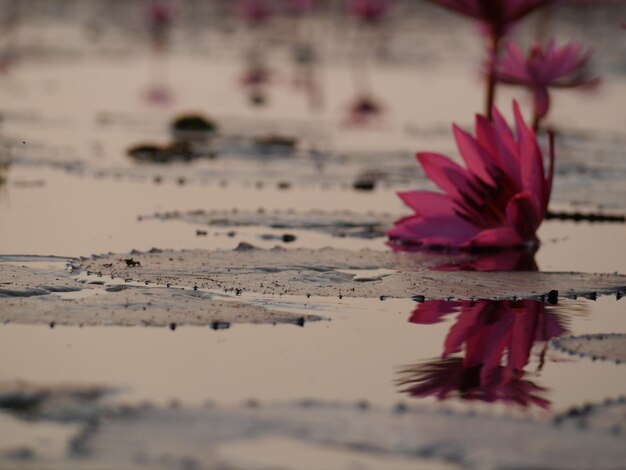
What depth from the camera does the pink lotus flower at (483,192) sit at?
382cm

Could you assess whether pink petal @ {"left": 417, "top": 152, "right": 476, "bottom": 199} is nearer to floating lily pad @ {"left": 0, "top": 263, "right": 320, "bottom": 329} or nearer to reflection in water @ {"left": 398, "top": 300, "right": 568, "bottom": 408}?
reflection in water @ {"left": 398, "top": 300, "right": 568, "bottom": 408}

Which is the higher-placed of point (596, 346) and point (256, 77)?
point (256, 77)

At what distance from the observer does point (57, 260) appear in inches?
142

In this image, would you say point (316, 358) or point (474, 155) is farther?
point (474, 155)

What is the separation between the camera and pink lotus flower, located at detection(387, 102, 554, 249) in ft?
12.5

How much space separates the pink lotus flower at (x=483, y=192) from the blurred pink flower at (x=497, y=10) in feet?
4.87

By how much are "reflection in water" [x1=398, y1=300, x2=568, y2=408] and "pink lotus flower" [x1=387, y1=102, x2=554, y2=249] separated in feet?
2.16

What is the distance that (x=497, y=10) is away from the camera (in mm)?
5328

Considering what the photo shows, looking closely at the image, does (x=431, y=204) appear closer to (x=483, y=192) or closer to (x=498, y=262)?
(x=483, y=192)

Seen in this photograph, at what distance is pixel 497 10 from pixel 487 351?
2.83 m

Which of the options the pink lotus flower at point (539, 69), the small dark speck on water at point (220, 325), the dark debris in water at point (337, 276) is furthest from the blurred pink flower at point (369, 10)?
the small dark speck on water at point (220, 325)

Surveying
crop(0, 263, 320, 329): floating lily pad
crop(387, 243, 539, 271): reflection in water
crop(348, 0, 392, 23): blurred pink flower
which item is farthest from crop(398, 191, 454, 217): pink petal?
crop(348, 0, 392, 23): blurred pink flower

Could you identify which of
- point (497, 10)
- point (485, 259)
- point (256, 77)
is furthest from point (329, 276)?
point (256, 77)

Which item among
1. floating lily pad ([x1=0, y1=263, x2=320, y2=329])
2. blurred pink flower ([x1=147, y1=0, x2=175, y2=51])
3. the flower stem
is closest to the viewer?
floating lily pad ([x1=0, y1=263, x2=320, y2=329])
